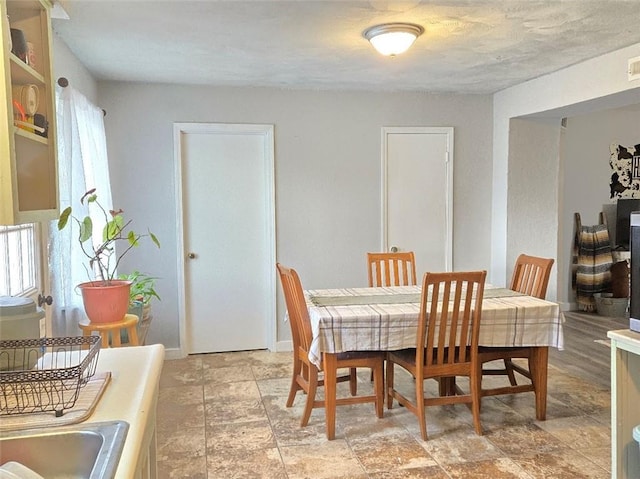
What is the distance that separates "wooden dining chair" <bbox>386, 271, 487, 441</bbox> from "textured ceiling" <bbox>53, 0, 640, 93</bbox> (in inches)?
54.1

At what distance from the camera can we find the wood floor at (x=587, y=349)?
13.4 ft

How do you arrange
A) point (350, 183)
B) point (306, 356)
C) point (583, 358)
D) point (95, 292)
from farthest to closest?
1. point (350, 183)
2. point (583, 358)
3. point (306, 356)
4. point (95, 292)

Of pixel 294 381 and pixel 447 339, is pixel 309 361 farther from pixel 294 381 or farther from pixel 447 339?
pixel 447 339

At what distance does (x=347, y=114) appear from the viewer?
4.74 meters

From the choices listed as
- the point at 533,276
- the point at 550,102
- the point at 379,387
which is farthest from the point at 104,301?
the point at 550,102

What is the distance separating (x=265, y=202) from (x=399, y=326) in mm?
2122

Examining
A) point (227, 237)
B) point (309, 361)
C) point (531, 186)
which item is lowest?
point (309, 361)

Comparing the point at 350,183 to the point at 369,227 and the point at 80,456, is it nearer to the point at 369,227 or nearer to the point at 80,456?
the point at 369,227

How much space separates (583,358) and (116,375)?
4025 mm

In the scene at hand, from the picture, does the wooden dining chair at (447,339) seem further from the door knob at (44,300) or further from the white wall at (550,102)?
the door knob at (44,300)

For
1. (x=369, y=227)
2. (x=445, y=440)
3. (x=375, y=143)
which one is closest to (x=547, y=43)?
(x=375, y=143)

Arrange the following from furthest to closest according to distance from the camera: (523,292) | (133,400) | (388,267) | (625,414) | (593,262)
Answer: (593,262), (388,267), (523,292), (625,414), (133,400)

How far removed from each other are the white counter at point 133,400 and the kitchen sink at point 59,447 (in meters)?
0.05

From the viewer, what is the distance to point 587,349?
4.71 meters
